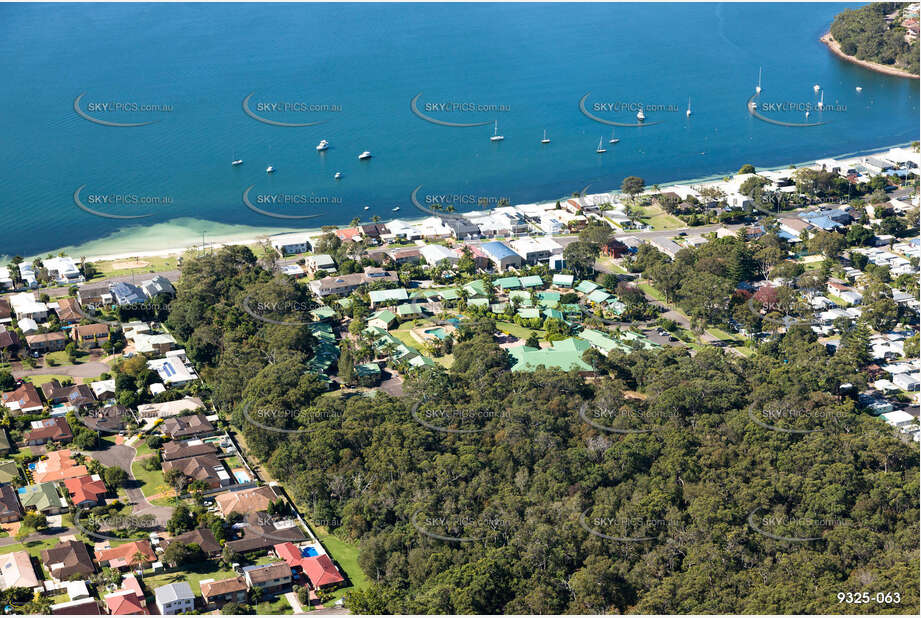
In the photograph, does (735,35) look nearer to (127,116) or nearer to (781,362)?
(127,116)

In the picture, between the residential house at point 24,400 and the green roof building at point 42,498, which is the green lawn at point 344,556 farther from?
the residential house at point 24,400

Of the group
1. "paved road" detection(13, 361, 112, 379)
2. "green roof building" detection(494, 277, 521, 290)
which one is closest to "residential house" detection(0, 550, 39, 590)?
"paved road" detection(13, 361, 112, 379)

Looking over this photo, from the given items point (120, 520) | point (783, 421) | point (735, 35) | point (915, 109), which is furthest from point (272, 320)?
point (735, 35)

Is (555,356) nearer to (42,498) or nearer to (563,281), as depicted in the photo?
(563,281)

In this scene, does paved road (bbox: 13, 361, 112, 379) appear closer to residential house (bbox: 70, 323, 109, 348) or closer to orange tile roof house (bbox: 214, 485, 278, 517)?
residential house (bbox: 70, 323, 109, 348)

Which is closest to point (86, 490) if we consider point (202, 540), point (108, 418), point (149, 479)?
point (149, 479)

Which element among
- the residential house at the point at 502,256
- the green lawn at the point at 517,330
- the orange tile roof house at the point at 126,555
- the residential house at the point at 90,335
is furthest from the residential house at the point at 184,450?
the residential house at the point at 502,256
